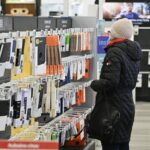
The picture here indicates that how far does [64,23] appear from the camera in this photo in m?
6.12

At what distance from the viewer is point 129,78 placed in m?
Result: 4.55

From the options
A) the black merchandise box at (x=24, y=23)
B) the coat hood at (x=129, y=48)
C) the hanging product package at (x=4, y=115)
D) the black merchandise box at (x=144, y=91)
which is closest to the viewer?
the hanging product package at (x=4, y=115)

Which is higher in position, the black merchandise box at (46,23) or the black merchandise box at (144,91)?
the black merchandise box at (46,23)

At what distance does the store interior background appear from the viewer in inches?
291

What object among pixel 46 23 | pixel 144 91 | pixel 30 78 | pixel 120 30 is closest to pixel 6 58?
pixel 30 78

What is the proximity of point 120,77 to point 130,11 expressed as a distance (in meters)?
8.06

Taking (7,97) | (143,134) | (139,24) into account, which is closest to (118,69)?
(7,97)

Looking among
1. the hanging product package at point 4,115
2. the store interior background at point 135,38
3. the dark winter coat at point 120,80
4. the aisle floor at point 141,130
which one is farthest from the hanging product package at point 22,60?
the aisle floor at point 141,130

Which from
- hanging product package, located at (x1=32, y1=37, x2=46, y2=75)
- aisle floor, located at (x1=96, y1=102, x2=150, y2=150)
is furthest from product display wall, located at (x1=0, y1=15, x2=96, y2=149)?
aisle floor, located at (x1=96, y1=102, x2=150, y2=150)

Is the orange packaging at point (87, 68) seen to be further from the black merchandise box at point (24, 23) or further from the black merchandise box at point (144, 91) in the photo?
the black merchandise box at point (144, 91)

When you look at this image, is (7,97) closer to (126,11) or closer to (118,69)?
(118,69)

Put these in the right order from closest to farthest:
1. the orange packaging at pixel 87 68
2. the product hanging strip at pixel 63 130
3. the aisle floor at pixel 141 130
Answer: the product hanging strip at pixel 63 130
the orange packaging at pixel 87 68
the aisle floor at pixel 141 130

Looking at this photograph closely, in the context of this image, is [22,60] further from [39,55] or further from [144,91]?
[144,91]

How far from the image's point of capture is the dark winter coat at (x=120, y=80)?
4.42 metres
